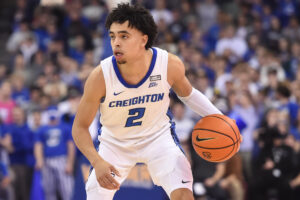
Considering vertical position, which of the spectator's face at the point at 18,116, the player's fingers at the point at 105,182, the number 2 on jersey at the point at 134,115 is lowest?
the spectator's face at the point at 18,116

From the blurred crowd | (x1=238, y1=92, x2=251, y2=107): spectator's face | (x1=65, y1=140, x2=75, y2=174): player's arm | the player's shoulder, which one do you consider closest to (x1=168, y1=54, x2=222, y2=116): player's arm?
the player's shoulder

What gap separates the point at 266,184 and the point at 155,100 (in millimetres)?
4311

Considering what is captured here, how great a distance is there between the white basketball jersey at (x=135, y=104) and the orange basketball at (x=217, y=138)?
380 millimetres

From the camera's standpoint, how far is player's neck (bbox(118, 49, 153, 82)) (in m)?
5.07

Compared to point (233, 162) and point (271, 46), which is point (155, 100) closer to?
point (233, 162)

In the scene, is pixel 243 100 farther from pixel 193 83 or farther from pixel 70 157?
pixel 70 157

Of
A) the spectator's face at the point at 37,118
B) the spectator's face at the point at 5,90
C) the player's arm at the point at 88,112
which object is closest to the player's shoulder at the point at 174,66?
the player's arm at the point at 88,112

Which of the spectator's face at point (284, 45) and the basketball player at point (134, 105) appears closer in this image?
the basketball player at point (134, 105)

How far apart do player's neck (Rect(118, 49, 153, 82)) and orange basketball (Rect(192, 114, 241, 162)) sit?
777 mm

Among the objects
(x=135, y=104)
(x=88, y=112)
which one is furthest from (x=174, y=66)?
(x=88, y=112)

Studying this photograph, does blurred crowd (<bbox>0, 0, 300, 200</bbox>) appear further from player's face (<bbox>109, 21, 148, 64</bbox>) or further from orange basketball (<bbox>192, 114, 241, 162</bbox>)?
player's face (<bbox>109, 21, 148, 64</bbox>)

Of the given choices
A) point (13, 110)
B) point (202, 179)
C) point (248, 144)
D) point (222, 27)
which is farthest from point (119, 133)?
point (222, 27)

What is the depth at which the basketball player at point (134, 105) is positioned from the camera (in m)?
4.91

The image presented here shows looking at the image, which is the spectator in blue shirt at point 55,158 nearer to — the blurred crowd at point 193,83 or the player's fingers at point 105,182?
the blurred crowd at point 193,83
